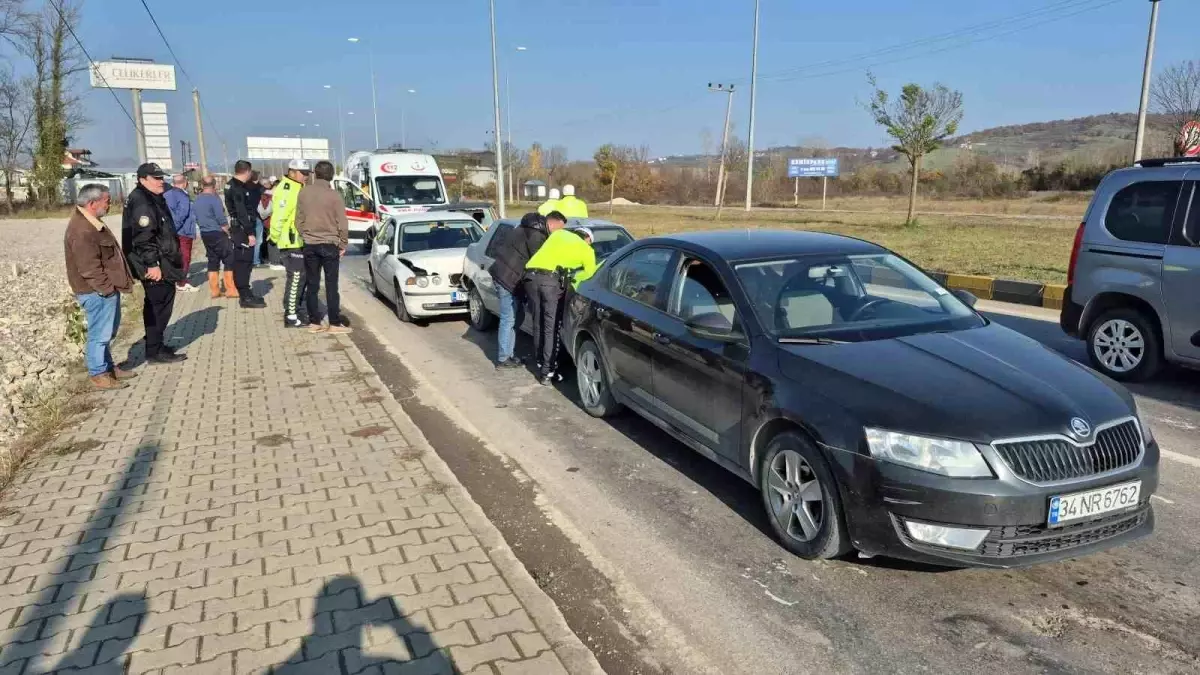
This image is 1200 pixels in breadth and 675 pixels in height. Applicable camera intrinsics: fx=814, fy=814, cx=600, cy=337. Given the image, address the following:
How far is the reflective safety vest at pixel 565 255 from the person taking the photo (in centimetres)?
714

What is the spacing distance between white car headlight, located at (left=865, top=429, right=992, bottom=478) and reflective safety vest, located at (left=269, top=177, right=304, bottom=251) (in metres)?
8.19

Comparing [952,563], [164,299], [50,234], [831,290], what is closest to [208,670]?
[952,563]

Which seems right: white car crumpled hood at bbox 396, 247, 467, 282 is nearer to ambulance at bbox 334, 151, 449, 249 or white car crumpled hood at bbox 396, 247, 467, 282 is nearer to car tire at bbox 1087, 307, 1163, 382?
car tire at bbox 1087, 307, 1163, 382

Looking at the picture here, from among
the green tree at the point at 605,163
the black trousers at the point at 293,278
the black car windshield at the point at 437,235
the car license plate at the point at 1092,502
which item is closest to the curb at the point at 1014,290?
the black car windshield at the point at 437,235

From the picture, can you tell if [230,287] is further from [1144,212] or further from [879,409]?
[1144,212]

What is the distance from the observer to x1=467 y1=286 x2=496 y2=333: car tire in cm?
1002

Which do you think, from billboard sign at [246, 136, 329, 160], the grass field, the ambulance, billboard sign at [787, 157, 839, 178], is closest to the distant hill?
billboard sign at [787, 157, 839, 178]

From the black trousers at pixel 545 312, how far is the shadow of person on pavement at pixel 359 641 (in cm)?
411

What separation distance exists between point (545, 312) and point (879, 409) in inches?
167

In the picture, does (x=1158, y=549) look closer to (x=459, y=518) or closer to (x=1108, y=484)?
(x=1108, y=484)

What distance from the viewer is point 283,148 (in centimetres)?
7662

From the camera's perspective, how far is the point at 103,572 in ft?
12.4

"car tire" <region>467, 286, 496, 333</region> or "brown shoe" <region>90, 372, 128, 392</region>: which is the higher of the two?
"car tire" <region>467, 286, 496, 333</region>

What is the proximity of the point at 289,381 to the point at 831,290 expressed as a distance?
509cm
